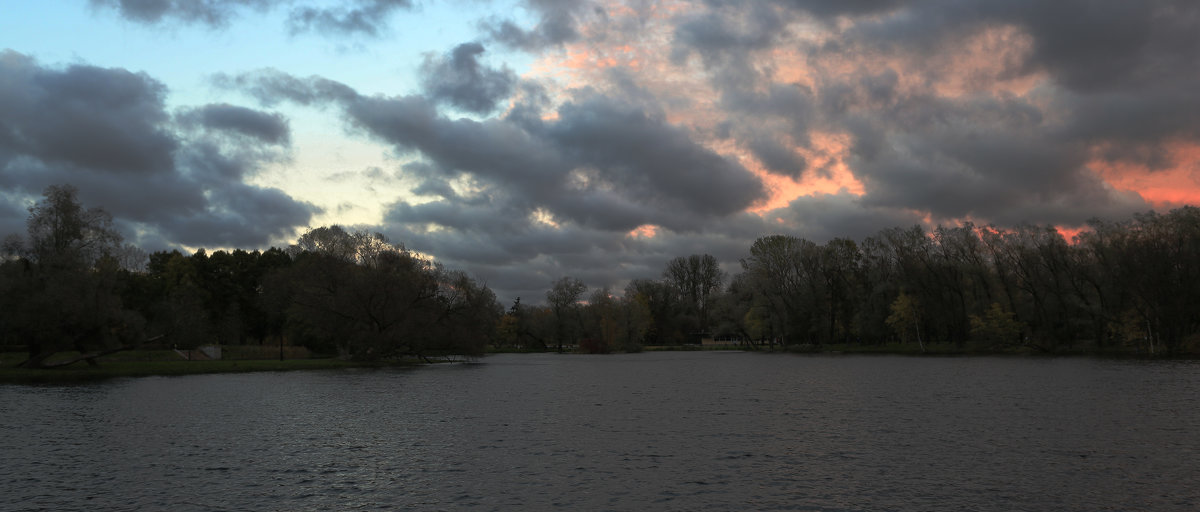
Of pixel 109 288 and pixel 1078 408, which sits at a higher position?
pixel 109 288

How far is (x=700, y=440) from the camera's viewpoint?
2852 centimetres

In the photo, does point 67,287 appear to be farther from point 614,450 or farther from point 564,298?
point 564,298

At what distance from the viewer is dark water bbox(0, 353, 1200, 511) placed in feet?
62.8

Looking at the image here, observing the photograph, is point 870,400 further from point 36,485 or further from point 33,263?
point 33,263

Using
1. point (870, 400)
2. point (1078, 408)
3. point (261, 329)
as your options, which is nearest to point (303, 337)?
point (261, 329)

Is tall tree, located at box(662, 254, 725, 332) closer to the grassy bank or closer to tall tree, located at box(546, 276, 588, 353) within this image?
tall tree, located at box(546, 276, 588, 353)

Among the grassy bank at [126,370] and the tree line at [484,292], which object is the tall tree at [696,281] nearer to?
the tree line at [484,292]

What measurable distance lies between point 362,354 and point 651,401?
61.1m

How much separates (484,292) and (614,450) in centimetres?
8143

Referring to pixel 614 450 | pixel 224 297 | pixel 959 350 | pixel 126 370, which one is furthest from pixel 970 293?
pixel 224 297

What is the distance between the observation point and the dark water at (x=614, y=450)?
754 inches

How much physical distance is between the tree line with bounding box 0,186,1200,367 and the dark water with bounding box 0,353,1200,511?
21.6m

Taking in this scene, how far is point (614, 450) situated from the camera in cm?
2642

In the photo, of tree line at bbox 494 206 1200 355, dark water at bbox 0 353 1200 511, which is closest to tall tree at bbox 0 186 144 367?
dark water at bbox 0 353 1200 511
